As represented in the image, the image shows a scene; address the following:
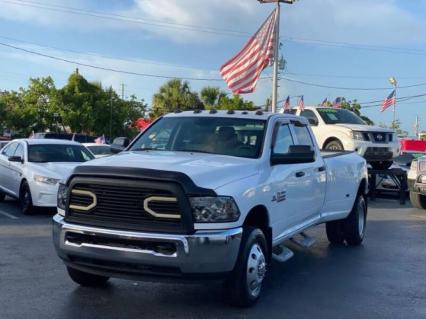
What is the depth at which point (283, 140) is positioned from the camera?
6.81 m

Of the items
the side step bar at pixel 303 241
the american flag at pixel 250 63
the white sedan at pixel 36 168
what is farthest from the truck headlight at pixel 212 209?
the american flag at pixel 250 63

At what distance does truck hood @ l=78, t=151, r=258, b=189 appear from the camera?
512 cm

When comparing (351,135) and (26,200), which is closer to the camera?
(26,200)

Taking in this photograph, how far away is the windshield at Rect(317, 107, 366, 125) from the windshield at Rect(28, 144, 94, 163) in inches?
249

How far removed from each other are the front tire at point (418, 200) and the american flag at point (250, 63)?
767cm

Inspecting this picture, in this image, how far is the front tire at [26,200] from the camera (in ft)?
38.4

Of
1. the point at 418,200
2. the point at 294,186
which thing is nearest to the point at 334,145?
the point at 418,200

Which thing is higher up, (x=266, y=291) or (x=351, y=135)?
(x=351, y=135)

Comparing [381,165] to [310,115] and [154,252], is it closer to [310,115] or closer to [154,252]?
[310,115]

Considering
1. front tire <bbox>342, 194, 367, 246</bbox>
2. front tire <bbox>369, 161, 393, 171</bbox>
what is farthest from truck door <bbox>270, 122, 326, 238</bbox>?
front tire <bbox>369, 161, 393, 171</bbox>

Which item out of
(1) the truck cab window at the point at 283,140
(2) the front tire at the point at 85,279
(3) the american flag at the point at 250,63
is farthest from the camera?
(3) the american flag at the point at 250,63

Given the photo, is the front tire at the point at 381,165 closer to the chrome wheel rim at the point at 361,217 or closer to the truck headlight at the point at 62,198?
the chrome wheel rim at the point at 361,217

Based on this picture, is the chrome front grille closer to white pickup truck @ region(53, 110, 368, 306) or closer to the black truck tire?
white pickup truck @ region(53, 110, 368, 306)

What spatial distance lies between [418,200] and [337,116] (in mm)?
3083
